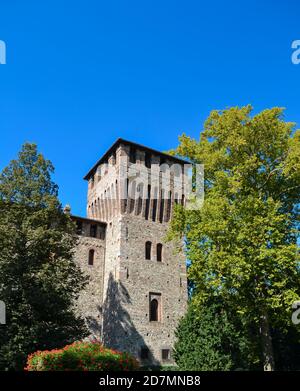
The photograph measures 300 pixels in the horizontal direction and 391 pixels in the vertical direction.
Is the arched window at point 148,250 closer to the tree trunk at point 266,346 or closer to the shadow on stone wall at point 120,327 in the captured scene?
the shadow on stone wall at point 120,327

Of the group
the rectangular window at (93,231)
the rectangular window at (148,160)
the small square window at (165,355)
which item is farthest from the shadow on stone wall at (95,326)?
the rectangular window at (148,160)

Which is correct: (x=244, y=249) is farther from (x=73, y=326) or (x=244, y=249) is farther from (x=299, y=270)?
(x=73, y=326)

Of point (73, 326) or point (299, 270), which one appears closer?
point (299, 270)

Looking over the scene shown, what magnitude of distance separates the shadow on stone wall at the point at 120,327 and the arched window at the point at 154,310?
1.78m

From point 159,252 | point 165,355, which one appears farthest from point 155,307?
point 159,252

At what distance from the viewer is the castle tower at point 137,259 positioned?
23.0 m

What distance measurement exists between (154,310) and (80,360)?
12.6 meters

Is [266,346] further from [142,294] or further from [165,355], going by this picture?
[142,294]

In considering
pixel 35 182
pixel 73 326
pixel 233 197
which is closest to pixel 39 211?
pixel 35 182
